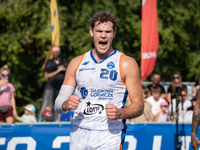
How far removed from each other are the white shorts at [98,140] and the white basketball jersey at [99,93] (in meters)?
0.05

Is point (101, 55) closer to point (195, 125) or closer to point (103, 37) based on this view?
point (103, 37)

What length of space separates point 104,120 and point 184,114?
171 inches

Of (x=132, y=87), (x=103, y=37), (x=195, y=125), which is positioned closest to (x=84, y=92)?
(x=132, y=87)

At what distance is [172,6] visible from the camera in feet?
51.1

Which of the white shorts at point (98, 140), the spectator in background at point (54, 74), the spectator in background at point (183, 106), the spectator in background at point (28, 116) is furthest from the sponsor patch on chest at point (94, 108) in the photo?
the spectator in background at point (54, 74)

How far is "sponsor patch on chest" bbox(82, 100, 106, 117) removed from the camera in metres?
3.38

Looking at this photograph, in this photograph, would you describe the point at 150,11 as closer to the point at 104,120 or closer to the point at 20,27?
the point at 104,120

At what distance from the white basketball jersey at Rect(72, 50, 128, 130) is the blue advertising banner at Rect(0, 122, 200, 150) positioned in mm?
2630

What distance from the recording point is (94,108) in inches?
134

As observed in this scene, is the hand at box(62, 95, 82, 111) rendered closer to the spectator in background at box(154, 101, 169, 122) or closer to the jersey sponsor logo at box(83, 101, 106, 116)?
the jersey sponsor logo at box(83, 101, 106, 116)

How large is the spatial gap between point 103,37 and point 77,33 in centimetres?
1130

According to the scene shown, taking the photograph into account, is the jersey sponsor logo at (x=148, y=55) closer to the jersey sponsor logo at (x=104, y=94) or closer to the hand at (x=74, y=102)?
the jersey sponsor logo at (x=104, y=94)

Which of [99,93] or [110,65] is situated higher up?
[110,65]

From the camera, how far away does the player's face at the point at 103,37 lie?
3.54 meters
